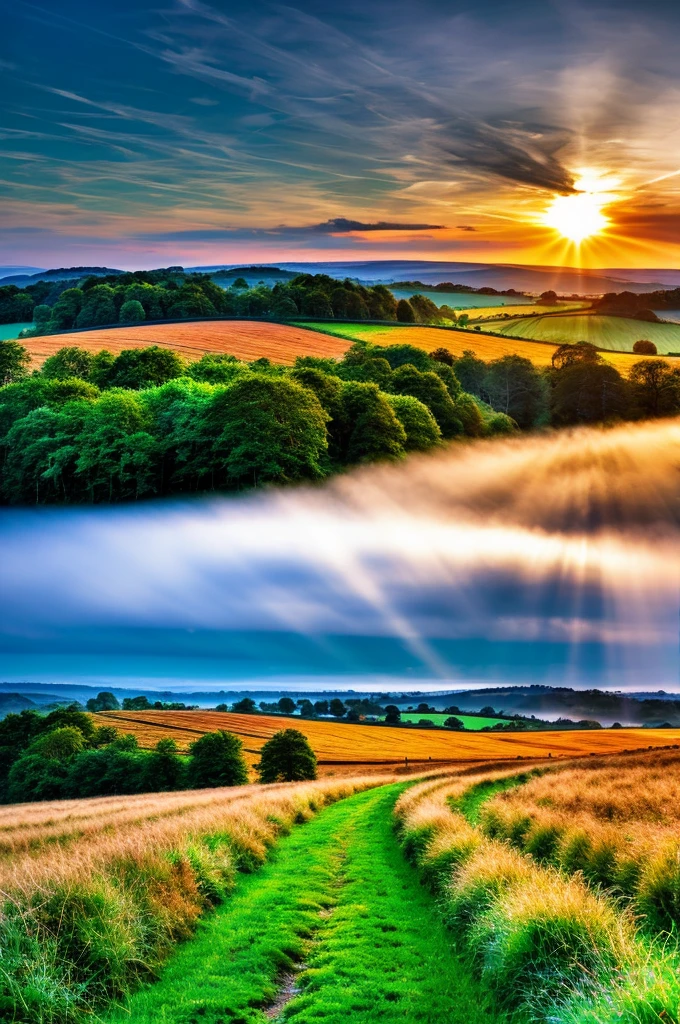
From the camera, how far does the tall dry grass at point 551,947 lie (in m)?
5.93

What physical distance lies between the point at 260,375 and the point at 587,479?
753 inches

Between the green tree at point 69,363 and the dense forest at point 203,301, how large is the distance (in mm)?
15054

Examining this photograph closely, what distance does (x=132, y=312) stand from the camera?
7669 centimetres

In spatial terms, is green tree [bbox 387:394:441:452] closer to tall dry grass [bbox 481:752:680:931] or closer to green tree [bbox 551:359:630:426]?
green tree [bbox 551:359:630:426]

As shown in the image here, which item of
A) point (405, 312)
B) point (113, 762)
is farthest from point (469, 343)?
point (113, 762)

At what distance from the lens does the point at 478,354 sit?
230ft

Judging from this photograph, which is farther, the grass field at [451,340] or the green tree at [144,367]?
the grass field at [451,340]

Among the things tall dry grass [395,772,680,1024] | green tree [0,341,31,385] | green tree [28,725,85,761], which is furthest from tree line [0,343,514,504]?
tall dry grass [395,772,680,1024]

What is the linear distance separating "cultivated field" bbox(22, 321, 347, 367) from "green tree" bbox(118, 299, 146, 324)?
179 cm

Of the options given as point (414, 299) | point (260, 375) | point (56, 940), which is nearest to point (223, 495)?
point (260, 375)

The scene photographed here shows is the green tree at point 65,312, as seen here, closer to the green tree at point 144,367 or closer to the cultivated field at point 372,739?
the green tree at point 144,367

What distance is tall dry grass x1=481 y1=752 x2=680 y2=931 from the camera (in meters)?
9.85

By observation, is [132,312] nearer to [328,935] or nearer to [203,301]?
[203,301]

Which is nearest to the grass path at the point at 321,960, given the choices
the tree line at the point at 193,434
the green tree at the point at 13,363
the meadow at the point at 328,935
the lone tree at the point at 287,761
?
the meadow at the point at 328,935
